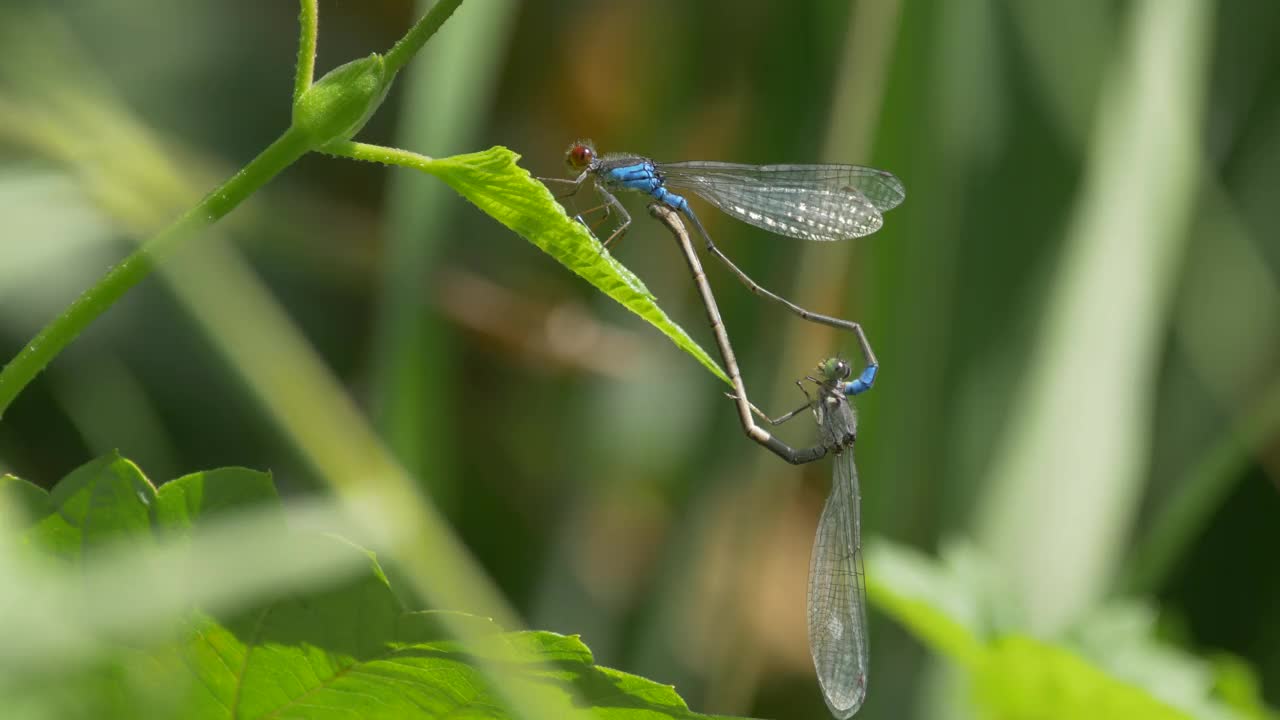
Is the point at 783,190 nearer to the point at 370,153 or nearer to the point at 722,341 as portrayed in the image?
the point at 722,341

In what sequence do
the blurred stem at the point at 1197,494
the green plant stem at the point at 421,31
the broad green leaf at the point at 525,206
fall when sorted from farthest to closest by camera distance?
1. the blurred stem at the point at 1197,494
2. the broad green leaf at the point at 525,206
3. the green plant stem at the point at 421,31

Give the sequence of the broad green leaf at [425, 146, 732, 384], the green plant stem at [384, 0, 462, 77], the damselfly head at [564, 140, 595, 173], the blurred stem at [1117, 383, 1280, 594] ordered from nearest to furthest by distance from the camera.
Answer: the green plant stem at [384, 0, 462, 77] < the broad green leaf at [425, 146, 732, 384] < the damselfly head at [564, 140, 595, 173] < the blurred stem at [1117, 383, 1280, 594]

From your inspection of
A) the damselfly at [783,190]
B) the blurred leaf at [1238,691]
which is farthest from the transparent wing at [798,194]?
the blurred leaf at [1238,691]

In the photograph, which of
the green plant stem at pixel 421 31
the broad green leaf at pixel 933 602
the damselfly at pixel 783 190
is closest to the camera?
the green plant stem at pixel 421 31

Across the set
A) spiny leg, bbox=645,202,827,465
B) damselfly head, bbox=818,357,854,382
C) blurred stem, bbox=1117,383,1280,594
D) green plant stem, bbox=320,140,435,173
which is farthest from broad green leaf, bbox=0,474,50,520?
blurred stem, bbox=1117,383,1280,594

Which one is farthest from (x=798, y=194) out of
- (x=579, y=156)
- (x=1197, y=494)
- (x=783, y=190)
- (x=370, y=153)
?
(x=370, y=153)

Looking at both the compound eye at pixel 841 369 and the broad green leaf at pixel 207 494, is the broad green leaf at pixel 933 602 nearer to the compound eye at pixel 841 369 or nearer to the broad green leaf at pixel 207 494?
the compound eye at pixel 841 369

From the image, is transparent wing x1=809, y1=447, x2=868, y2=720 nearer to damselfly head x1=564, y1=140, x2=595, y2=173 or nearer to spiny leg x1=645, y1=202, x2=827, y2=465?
spiny leg x1=645, y1=202, x2=827, y2=465

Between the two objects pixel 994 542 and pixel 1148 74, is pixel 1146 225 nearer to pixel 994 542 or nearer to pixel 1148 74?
pixel 1148 74
